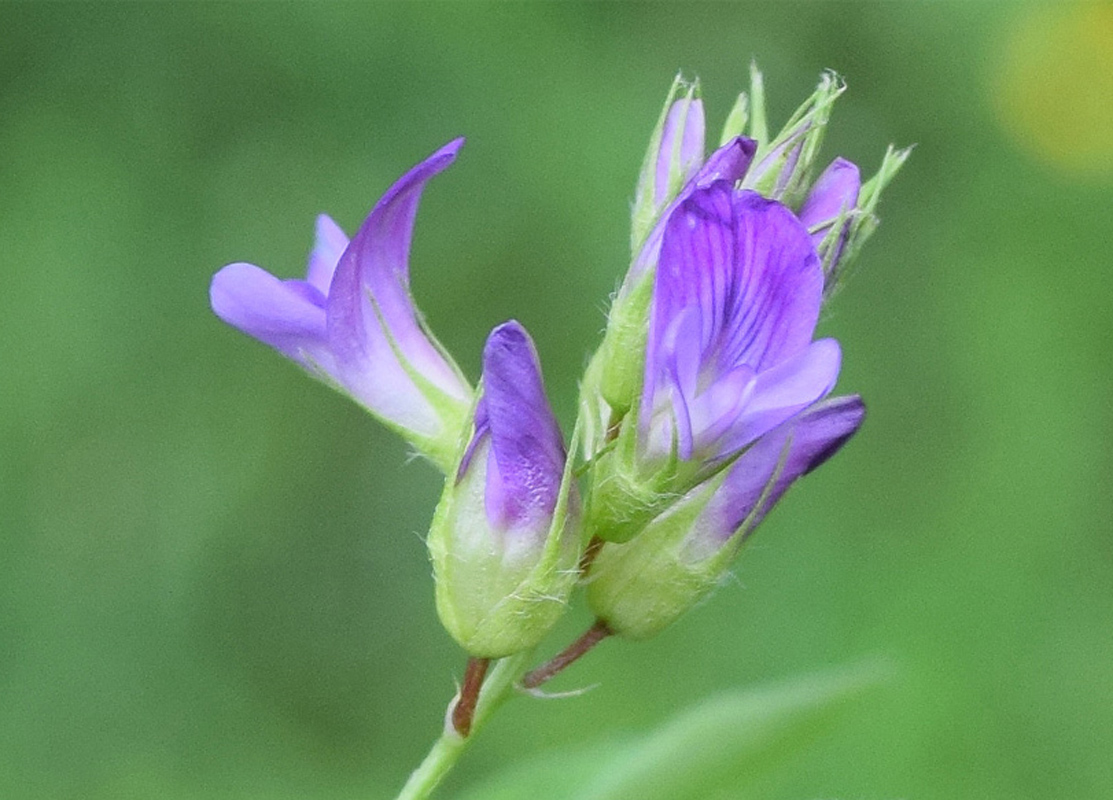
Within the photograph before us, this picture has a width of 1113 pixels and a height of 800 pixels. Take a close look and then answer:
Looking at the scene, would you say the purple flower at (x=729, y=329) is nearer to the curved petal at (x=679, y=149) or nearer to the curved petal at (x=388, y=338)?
the curved petal at (x=679, y=149)

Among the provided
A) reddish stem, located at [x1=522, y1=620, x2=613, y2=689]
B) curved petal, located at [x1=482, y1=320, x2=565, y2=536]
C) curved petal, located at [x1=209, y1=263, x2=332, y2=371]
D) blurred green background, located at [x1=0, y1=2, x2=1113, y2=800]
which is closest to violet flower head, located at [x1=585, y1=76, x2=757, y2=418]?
curved petal, located at [x1=482, y1=320, x2=565, y2=536]

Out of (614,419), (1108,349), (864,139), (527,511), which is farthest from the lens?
(864,139)

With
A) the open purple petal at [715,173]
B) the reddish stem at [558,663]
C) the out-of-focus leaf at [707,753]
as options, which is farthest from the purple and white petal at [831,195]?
the out-of-focus leaf at [707,753]

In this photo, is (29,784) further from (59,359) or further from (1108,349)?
(1108,349)

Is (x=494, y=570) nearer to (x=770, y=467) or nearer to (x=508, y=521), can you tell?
(x=508, y=521)

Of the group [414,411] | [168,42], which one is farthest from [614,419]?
[168,42]
